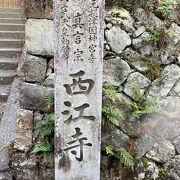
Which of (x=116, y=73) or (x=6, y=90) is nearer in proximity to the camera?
(x=116, y=73)

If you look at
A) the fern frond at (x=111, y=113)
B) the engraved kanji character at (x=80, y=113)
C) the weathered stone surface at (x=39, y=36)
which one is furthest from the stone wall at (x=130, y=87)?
the engraved kanji character at (x=80, y=113)

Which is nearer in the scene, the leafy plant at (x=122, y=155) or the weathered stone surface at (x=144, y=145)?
the leafy plant at (x=122, y=155)

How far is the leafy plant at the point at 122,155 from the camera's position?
366 centimetres

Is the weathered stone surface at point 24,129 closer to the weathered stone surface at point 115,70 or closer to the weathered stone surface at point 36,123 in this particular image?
Result: the weathered stone surface at point 36,123

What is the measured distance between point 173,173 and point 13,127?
6.41 feet

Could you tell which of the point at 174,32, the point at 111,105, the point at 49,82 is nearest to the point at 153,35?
the point at 174,32

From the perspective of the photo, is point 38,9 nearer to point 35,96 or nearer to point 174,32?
point 35,96

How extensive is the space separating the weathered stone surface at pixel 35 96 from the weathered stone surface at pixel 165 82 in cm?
116

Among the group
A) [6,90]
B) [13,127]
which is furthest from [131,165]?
[6,90]

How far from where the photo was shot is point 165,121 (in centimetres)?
404

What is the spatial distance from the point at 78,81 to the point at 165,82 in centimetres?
134

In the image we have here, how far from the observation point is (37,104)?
395 cm

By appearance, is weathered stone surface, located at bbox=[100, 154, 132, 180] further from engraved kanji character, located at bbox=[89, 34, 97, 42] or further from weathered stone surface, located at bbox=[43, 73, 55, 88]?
engraved kanji character, located at bbox=[89, 34, 97, 42]

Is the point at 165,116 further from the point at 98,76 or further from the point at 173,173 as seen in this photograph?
the point at 98,76
